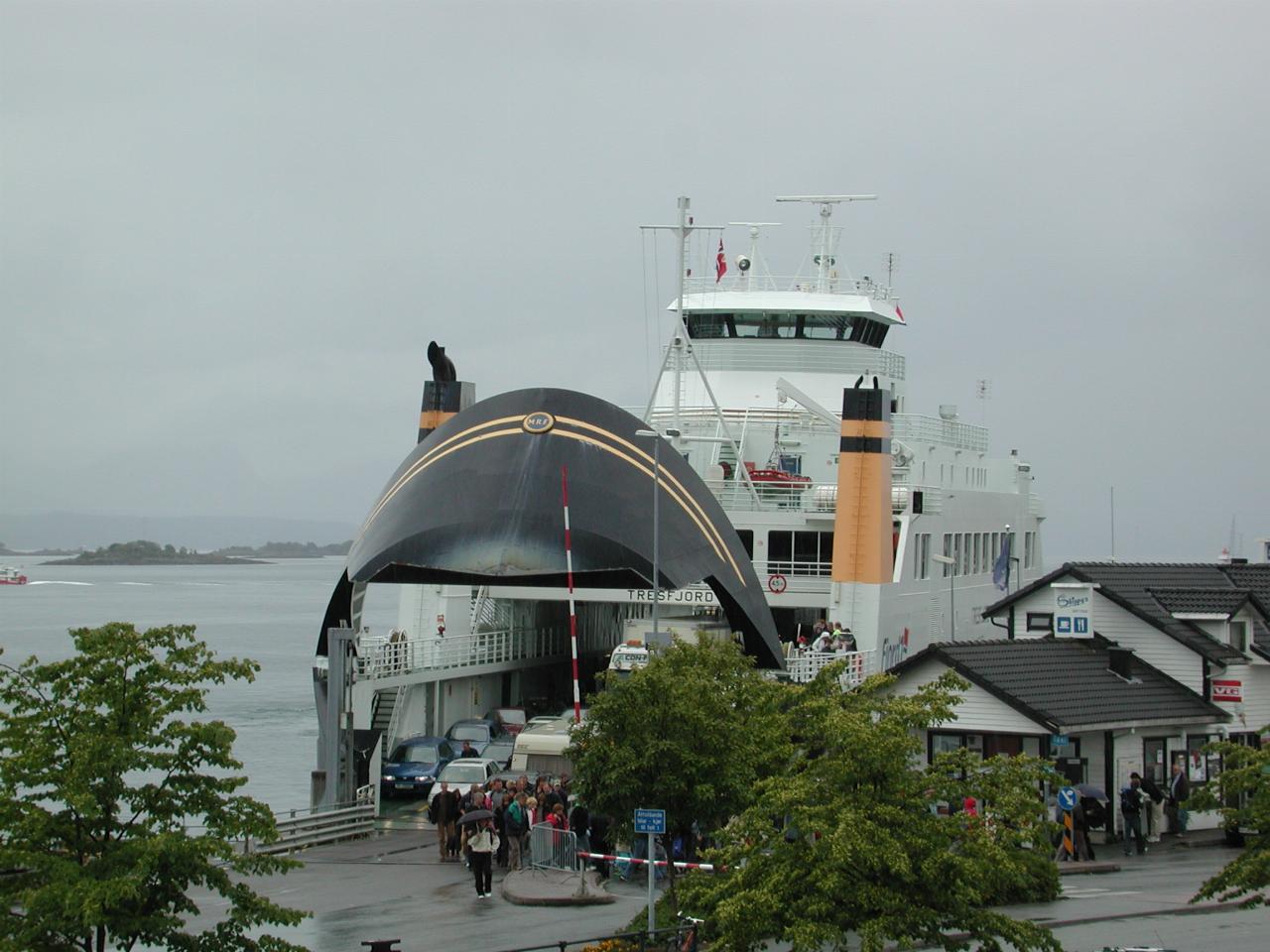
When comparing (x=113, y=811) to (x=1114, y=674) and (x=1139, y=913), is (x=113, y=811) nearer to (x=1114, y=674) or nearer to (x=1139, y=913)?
(x=1139, y=913)

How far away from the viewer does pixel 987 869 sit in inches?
543

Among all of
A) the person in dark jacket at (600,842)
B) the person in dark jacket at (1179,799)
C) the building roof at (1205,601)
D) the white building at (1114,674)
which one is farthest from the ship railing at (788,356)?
the person in dark jacket at (600,842)

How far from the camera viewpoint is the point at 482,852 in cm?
2078

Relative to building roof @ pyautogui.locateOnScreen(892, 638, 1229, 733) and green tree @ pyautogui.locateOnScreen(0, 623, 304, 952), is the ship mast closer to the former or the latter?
building roof @ pyautogui.locateOnScreen(892, 638, 1229, 733)

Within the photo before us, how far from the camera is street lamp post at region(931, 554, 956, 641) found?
40062 mm

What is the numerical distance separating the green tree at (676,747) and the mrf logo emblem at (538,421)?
429 inches

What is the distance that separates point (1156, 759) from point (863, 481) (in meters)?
8.63

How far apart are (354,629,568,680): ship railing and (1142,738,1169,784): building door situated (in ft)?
41.0

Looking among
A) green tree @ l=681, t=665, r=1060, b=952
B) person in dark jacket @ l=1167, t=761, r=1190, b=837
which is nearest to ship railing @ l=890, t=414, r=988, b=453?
person in dark jacket @ l=1167, t=761, r=1190, b=837

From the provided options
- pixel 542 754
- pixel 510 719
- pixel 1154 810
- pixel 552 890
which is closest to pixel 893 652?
pixel 510 719

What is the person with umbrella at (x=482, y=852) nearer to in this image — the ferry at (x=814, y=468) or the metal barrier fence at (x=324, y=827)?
the metal barrier fence at (x=324, y=827)

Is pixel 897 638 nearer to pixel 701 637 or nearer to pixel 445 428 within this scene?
pixel 445 428

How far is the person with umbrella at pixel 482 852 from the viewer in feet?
68.3

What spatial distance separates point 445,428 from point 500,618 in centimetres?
834
